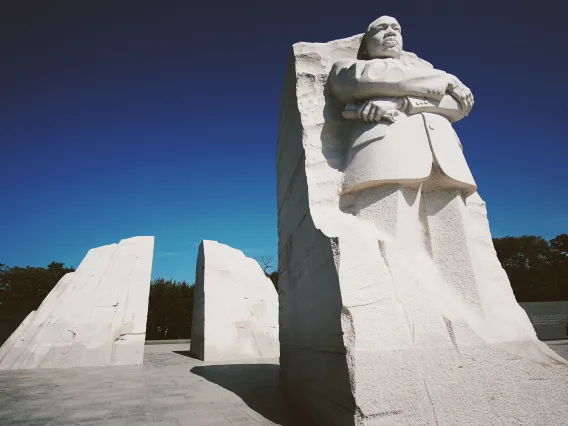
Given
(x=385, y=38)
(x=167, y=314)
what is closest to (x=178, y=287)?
(x=167, y=314)

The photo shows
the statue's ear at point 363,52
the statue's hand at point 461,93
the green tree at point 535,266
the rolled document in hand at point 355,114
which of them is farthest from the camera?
the green tree at point 535,266

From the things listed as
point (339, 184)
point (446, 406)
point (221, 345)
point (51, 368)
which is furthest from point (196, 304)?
point (446, 406)

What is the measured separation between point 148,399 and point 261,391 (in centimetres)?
108

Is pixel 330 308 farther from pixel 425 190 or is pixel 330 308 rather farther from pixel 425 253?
pixel 425 190

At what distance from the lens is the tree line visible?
55.6ft

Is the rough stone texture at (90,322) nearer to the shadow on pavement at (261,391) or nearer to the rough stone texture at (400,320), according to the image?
the shadow on pavement at (261,391)

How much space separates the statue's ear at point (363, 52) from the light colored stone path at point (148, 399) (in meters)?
3.08

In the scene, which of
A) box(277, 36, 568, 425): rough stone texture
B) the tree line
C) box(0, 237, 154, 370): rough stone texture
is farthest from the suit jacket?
the tree line

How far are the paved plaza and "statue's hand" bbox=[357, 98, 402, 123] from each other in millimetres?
2254

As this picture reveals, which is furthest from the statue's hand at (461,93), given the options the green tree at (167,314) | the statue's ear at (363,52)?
the green tree at (167,314)

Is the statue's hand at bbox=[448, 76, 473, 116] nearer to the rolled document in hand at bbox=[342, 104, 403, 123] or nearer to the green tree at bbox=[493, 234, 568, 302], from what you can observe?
the rolled document in hand at bbox=[342, 104, 403, 123]

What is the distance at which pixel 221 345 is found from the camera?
7176 millimetres

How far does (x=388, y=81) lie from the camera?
2.74m

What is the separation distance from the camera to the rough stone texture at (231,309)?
7.27m
